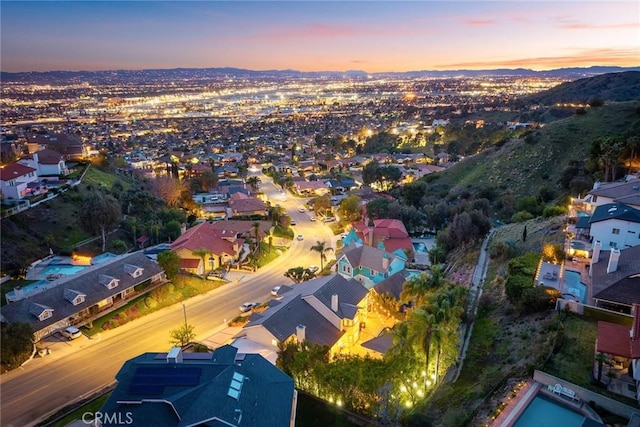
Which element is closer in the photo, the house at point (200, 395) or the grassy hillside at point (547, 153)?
the house at point (200, 395)

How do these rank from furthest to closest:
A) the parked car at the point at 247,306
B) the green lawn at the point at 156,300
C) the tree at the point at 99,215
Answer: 1. the tree at the point at 99,215
2. the parked car at the point at 247,306
3. the green lawn at the point at 156,300

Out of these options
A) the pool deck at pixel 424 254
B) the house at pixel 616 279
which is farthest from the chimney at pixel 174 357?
the pool deck at pixel 424 254

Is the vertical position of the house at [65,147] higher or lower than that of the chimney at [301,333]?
higher

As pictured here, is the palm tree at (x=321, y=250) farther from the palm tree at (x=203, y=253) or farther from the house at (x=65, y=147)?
the house at (x=65, y=147)

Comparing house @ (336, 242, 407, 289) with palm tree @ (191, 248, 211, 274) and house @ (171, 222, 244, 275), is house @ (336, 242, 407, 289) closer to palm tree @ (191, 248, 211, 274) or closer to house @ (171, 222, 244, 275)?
house @ (171, 222, 244, 275)

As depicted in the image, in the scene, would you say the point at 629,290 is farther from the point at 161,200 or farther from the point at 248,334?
the point at 161,200

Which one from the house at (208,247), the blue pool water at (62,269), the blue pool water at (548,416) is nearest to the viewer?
the blue pool water at (548,416)
